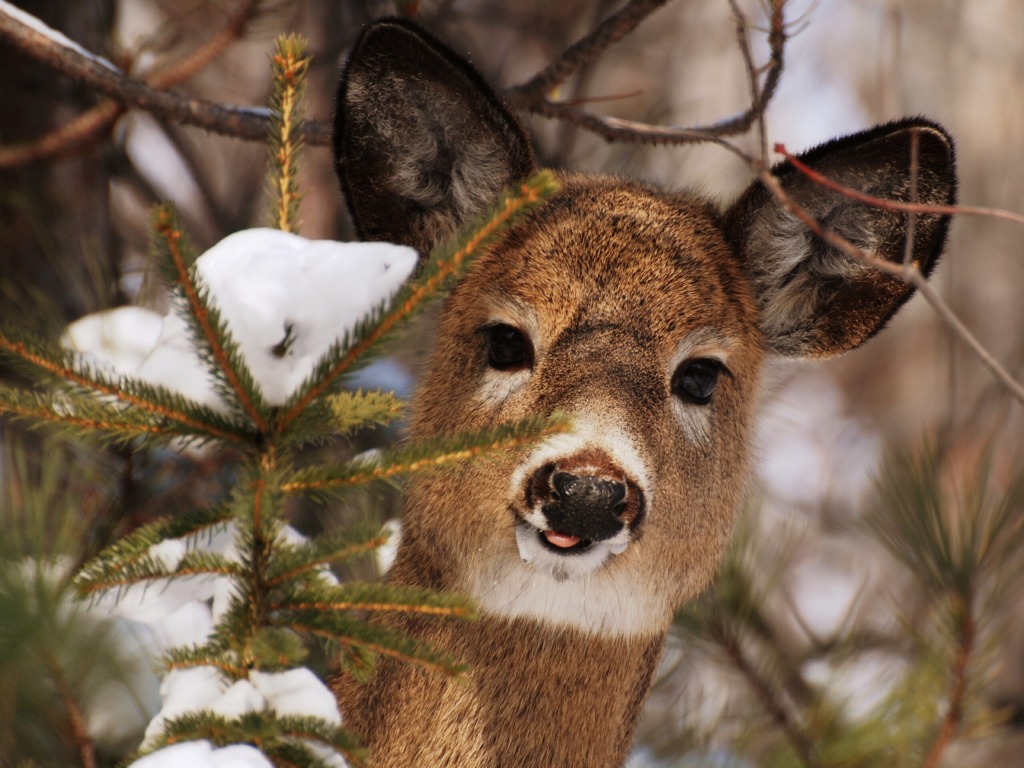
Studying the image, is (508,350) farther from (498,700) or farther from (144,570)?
(144,570)

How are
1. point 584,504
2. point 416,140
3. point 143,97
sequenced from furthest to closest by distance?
point 143,97 → point 416,140 → point 584,504

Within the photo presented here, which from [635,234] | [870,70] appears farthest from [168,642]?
[870,70]

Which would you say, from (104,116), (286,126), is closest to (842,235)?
(286,126)

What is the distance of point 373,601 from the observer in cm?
182

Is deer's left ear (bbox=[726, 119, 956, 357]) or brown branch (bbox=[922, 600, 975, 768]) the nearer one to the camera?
deer's left ear (bbox=[726, 119, 956, 357])

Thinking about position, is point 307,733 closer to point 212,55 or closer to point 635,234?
point 635,234

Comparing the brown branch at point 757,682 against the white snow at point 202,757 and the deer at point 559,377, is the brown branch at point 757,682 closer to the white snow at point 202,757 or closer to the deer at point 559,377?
the deer at point 559,377

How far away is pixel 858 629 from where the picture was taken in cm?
451

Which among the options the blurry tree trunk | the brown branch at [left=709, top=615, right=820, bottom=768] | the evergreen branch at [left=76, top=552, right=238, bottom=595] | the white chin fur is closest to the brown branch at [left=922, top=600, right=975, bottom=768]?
the brown branch at [left=709, top=615, right=820, bottom=768]

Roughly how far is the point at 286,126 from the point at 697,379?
1175mm

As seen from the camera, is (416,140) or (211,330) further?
(416,140)

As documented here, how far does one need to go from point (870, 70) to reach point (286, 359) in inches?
345

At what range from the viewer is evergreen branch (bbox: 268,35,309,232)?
216cm

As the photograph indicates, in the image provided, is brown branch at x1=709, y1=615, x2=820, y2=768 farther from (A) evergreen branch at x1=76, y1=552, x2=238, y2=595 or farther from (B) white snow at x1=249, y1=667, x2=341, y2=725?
(A) evergreen branch at x1=76, y1=552, x2=238, y2=595
